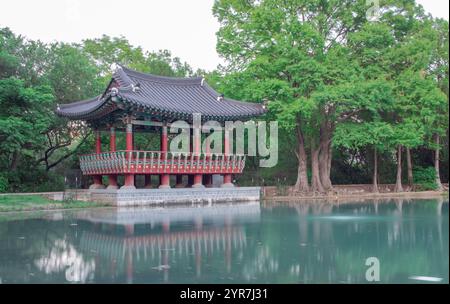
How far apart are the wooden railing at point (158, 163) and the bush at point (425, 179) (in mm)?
15241

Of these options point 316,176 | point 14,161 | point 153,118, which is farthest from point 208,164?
point 14,161

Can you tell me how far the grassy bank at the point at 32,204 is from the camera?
806 inches

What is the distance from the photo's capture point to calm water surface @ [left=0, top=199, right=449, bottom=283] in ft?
25.1

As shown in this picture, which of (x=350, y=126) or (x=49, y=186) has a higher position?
(x=350, y=126)

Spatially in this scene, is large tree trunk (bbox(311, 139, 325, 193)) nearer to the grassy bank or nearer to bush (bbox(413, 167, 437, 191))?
bush (bbox(413, 167, 437, 191))

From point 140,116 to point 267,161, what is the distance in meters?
13.4

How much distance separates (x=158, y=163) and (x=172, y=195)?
180 cm

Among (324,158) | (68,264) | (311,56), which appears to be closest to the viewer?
(68,264)

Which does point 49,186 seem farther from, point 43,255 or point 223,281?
point 223,281

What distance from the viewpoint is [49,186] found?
27.1m

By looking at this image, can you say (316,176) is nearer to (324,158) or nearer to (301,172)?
(301,172)

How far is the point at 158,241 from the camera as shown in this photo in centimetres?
1147
